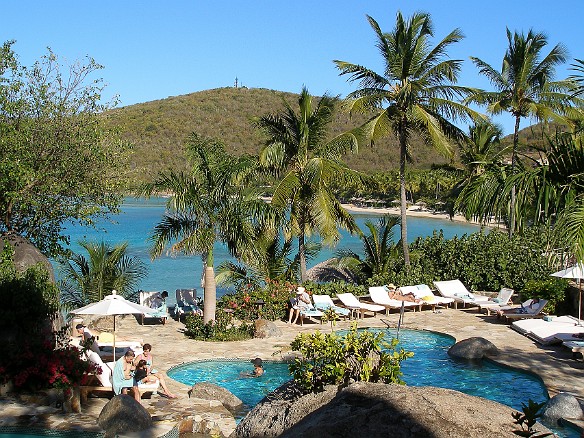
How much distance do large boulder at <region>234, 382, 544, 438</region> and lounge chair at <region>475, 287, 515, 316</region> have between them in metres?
13.6

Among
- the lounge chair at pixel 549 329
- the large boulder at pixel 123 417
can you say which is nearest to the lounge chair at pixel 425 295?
the lounge chair at pixel 549 329

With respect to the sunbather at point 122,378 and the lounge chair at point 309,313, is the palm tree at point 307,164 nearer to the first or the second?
the lounge chair at point 309,313

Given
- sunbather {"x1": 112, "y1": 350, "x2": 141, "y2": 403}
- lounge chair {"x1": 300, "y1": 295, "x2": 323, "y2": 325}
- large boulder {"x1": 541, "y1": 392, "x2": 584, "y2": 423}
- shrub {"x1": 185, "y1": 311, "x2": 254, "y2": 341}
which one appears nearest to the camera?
large boulder {"x1": 541, "y1": 392, "x2": 584, "y2": 423}

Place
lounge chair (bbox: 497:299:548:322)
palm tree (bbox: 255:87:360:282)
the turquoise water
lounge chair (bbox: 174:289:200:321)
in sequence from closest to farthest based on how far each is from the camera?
the turquoise water < lounge chair (bbox: 497:299:548:322) < lounge chair (bbox: 174:289:200:321) < palm tree (bbox: 255:87:360:282)

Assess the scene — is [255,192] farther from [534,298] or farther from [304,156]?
[534,298]

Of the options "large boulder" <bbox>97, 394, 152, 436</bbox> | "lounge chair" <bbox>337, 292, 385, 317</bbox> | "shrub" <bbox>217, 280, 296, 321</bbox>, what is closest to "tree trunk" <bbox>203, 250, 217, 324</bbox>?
"shrub" <bbox>217, 280, 296, 321</bbox>

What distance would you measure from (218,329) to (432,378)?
5144mm

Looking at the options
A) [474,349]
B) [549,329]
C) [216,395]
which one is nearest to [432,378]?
[474,349]

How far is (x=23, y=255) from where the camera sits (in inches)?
470

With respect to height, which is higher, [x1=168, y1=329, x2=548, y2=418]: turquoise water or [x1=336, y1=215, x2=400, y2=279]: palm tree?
[x1=336, y1=215, x2=400, y2=279]: palm tree

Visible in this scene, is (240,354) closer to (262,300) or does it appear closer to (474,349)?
(262,300)

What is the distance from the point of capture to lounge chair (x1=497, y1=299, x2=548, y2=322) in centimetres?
1709

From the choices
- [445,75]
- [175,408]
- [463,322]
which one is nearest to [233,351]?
[175,408]

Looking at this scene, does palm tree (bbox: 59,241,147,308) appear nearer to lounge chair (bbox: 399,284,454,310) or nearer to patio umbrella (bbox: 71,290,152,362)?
patio umbrella (bbox: 71,290,152,362)
